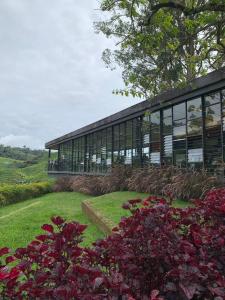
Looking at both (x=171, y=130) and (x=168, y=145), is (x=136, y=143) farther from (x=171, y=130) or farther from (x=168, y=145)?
(x=171, y=130)

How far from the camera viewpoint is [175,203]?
10.0 metres

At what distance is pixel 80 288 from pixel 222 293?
2.69 feet

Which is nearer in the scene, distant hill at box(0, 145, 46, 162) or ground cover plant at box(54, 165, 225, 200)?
ground cover plant at box(54, 165, 225, 200)

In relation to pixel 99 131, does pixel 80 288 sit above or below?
below

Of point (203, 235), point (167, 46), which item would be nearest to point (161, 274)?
point (203, 235)

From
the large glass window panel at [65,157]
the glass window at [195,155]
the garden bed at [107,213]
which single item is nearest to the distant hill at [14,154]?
the large glass window panel at [65,157]

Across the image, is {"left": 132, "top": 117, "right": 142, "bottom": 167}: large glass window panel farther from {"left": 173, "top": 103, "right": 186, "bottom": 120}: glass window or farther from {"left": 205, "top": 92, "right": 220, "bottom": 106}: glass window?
{"left": 205, "top": 92, "right": 220, "bottom": 106}: glass window

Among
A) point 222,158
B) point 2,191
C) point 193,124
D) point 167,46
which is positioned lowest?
point 2,191

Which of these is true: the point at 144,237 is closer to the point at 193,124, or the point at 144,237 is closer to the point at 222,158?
the point at 222,158

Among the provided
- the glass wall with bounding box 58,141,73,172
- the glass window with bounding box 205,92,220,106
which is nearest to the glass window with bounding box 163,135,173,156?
the glass window with bounding box 205,92,220,106

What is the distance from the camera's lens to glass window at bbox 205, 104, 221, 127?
12.4m

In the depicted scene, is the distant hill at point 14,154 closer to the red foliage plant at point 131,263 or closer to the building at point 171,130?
the building at point 171,130

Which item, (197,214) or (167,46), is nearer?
(197,214)

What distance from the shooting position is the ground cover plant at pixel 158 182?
33.9 feet
